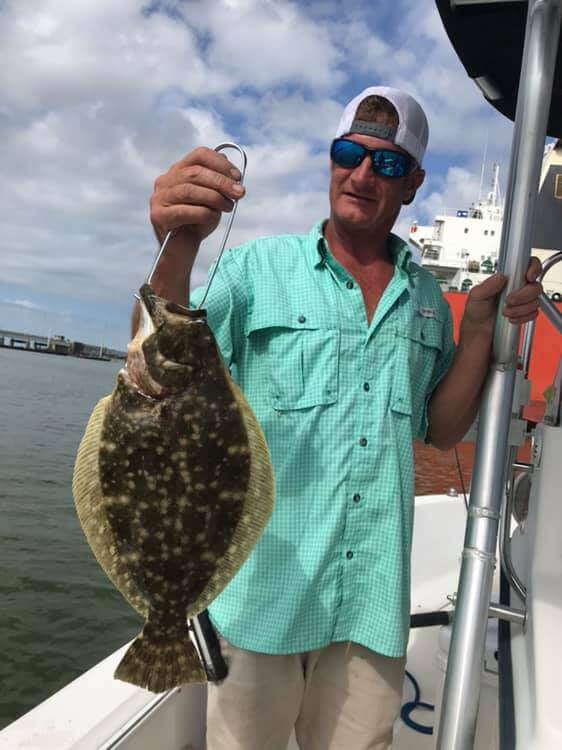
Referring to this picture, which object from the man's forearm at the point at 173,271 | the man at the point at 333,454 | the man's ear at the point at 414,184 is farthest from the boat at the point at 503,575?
the man's forearm at the point at 173,271

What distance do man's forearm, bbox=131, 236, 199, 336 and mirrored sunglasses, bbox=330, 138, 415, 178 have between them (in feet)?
2.43

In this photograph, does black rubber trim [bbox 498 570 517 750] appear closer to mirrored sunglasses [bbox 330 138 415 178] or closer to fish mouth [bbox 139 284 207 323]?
fish mouth [bbox 139 284 207 323]

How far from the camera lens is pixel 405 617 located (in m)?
2.02

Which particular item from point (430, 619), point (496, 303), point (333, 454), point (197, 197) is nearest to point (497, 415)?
point (496, 303)

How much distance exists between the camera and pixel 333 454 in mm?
1984

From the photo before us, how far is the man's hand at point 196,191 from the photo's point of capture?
1455 millimetres

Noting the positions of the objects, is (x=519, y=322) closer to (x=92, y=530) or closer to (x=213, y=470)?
(x=213, y=470)

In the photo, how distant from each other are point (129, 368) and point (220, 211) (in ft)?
1.49

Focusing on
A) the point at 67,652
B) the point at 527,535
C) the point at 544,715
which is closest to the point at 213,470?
the point at 544,715

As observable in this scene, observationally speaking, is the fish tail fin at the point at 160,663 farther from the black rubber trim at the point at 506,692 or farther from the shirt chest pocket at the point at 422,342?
the shirt chest pocket at the point at 422,342

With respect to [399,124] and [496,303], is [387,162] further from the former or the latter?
[496,303]

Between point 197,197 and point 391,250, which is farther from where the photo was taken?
point 391,250

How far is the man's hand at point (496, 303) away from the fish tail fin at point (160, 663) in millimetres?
1279

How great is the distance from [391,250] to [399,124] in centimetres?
48
